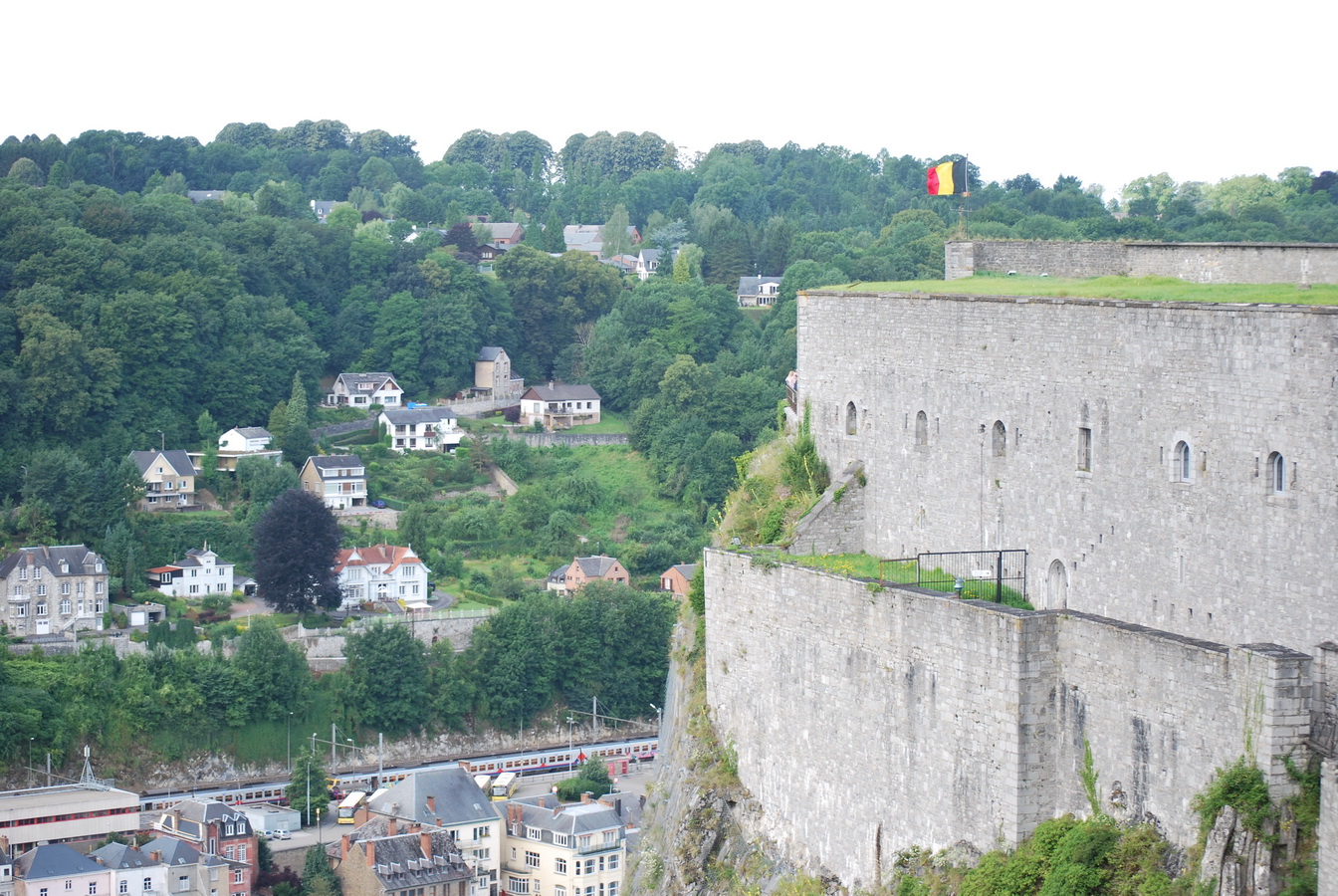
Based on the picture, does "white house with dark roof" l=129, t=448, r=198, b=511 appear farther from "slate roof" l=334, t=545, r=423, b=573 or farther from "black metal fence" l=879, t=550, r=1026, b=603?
"black metal fence" l=879, t=550, r=1026, b=603

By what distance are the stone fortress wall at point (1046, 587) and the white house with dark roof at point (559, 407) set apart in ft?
294

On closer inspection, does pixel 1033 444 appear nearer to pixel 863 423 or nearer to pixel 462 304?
pixel 863 423

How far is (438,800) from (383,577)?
2108cm

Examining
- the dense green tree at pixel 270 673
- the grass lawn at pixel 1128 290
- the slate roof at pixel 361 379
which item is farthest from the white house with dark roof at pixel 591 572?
the grass lawn at pixel 1128 290

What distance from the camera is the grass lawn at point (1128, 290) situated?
2122 centimetres

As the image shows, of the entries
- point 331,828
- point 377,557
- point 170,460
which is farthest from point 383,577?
point 331,828

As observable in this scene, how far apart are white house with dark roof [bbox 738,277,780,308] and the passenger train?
51.4m

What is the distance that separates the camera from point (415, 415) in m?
113

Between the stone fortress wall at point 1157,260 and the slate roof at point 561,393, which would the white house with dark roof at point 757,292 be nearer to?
the slate roof at point 561,393

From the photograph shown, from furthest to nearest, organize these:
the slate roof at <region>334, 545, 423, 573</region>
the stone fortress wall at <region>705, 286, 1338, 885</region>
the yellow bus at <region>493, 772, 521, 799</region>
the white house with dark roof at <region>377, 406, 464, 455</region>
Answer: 1. the white house with dark roof at <region>377, 406, 464, 455</region>
2. the slate roof at <region>334, 545, 423, 573</region>
3. the yellow bus at <region>493, 772, 521, 799</region>
4. the stone fortress wall at <region>705, 286, 1338, 885</region>

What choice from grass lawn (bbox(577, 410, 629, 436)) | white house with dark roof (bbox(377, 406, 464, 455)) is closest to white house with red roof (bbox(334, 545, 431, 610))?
white house with dark roof (bbox(377, 406, 464, 455))

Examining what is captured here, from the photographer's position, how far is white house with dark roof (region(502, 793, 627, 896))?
71.9 m

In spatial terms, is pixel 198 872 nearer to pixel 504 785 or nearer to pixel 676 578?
pixel 504 785

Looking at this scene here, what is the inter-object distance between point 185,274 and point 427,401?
16.7 m
